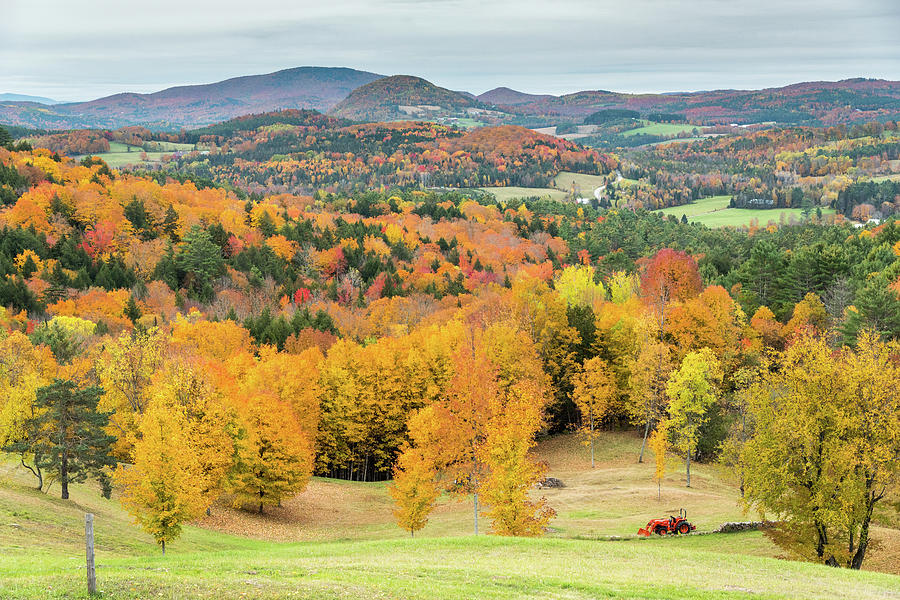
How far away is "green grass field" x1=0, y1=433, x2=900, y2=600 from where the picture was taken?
58.9 ft

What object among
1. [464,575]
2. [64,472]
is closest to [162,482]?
[64,472]

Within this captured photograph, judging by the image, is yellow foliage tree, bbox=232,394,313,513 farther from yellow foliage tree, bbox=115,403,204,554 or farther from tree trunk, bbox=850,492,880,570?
tree trunk, bbox=850,492,880,570

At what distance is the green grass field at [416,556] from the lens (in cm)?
1794

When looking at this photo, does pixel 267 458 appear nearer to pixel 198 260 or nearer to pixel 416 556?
pixel 416 556

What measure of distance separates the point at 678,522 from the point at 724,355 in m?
30.9

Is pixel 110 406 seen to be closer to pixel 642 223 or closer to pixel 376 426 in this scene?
pixel 376 426

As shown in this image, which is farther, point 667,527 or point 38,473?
point 38,473

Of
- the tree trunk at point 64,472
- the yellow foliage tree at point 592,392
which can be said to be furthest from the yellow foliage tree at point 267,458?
the yellow foliage tree at point 592,392

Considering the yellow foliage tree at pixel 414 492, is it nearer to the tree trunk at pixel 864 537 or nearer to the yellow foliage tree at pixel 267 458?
the yellow foliage tree at pixel 267 458

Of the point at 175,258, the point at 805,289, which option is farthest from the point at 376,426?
the point at 175,258

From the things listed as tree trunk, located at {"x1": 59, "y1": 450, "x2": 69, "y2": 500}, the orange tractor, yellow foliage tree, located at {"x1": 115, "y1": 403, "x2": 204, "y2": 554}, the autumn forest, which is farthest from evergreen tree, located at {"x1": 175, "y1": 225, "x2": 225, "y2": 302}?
the orange tractor

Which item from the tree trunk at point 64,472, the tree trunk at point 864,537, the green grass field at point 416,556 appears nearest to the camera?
the green grass field at point 416,556

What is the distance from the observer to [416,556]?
82.3 feet

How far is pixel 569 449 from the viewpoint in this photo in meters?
62.8
